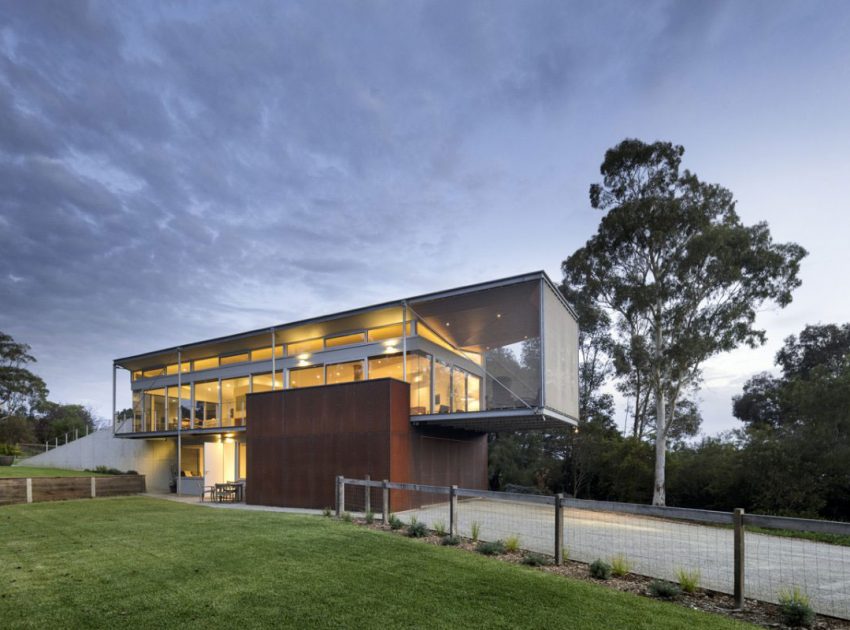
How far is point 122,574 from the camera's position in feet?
19.6

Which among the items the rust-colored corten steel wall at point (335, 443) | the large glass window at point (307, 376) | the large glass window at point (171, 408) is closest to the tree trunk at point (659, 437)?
the rust-colored corten steel wall at point (335, 443)

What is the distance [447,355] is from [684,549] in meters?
8.53

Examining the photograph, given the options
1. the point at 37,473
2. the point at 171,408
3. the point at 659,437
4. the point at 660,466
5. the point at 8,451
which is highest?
the point at 171,408

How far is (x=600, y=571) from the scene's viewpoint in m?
6.02

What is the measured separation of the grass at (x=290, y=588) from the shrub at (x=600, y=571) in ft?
1.32

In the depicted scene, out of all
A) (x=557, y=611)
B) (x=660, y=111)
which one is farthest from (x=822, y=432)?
(x=557, y=611)

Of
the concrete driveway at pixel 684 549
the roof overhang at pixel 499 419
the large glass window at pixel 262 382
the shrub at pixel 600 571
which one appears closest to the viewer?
the shrub at pixel 600 571

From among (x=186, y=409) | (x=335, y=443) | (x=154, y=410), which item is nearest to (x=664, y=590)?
(x=335, y=443)

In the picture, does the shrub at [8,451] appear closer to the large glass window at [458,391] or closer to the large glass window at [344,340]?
the large glass window at [344,340]

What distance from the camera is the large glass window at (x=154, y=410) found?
2403 centimetres

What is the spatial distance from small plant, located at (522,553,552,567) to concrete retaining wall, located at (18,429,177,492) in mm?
23222

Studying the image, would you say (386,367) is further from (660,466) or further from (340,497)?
(660,466)

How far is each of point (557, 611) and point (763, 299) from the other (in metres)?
18.0

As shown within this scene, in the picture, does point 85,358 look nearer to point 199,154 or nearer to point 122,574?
point 199,154
